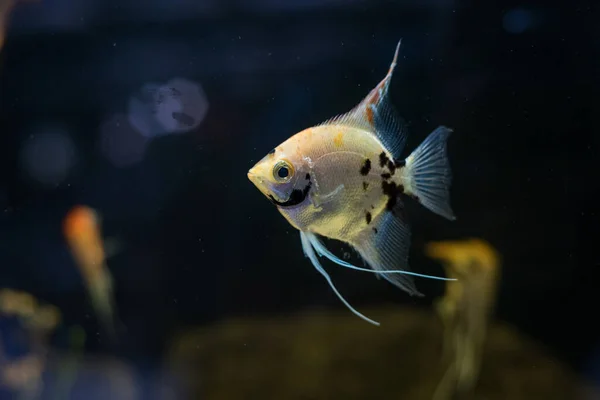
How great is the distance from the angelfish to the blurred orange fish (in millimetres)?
2060

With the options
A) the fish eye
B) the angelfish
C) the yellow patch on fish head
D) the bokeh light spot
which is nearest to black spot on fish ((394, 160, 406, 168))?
the angelfish

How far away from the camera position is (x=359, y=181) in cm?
103

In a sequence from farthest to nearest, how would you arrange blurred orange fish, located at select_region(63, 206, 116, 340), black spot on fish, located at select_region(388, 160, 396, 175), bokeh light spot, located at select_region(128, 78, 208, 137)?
blurred orange fish, located at select_region(63, 206, 116, 340) → bokeh light spot, located at select_region(128, 78, 208, 137) → black spot on fish, located at select_region(388, 160, 396, 175)

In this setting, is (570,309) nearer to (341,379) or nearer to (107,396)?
(341,379)

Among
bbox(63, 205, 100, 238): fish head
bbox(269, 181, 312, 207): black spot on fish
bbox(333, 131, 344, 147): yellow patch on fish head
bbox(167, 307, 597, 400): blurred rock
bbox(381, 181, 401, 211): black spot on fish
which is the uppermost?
bbox(333, 131, 344, 147): yellow patch on fish head

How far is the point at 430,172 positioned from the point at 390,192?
0.37ft

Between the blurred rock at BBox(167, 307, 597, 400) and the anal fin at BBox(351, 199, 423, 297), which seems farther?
the blurred rock at BBox(167, 307, 597, 400)

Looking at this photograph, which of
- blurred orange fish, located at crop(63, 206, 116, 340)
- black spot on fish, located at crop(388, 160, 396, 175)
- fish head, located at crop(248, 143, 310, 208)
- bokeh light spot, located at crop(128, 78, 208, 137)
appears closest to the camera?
fish head, located at crop(248, 143, 310, 208)

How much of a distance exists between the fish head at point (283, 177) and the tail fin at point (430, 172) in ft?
0.83

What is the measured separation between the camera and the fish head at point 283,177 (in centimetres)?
96

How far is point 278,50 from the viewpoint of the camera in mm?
2250

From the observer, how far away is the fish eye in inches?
37.8

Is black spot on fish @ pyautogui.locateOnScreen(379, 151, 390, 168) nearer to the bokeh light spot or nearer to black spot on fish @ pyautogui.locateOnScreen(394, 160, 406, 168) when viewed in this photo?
black spot on fish @ pyautogui.locateOnScreen(394, 160, 406, 168)

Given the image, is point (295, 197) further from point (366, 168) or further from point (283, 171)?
point (366, 168)
